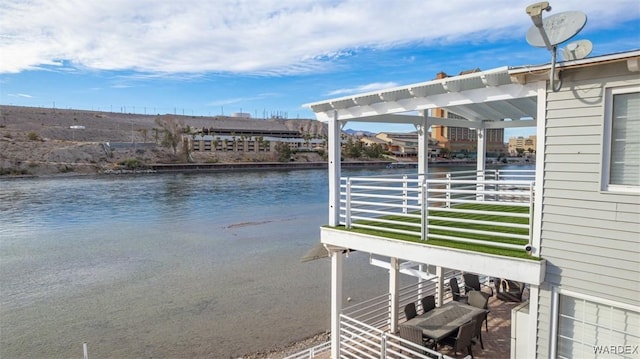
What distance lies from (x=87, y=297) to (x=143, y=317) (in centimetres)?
344

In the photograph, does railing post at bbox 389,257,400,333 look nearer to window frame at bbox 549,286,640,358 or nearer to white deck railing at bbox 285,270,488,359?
white deck railing at bbox 285,270,488,359

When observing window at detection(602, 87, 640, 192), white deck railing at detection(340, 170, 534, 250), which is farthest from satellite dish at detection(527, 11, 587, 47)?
white deck railing at detection(340, 170, 534, 250)

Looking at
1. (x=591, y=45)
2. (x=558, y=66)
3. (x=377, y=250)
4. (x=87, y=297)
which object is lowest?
(x=87, y=297)

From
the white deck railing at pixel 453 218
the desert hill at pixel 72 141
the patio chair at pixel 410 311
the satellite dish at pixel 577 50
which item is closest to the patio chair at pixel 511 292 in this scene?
the white deck railing at pixel 453 218

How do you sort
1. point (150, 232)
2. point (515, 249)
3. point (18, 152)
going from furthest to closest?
point (18, 152), point (150, 232), point (515, 249)

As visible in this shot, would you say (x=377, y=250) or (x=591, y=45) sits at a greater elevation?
(x=591, y=45)

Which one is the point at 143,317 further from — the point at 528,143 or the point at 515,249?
the point at 528,143

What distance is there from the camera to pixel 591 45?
435cm

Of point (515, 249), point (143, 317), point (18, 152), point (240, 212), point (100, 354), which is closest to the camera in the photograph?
point (515, 249)

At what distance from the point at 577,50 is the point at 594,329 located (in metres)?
2.97

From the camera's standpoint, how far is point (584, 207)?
162 inches

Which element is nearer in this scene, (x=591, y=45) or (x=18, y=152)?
(x=591, y=45)

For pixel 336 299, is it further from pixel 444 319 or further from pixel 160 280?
pixel 160 280

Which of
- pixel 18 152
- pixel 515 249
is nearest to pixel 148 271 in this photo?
pixel 515 249
